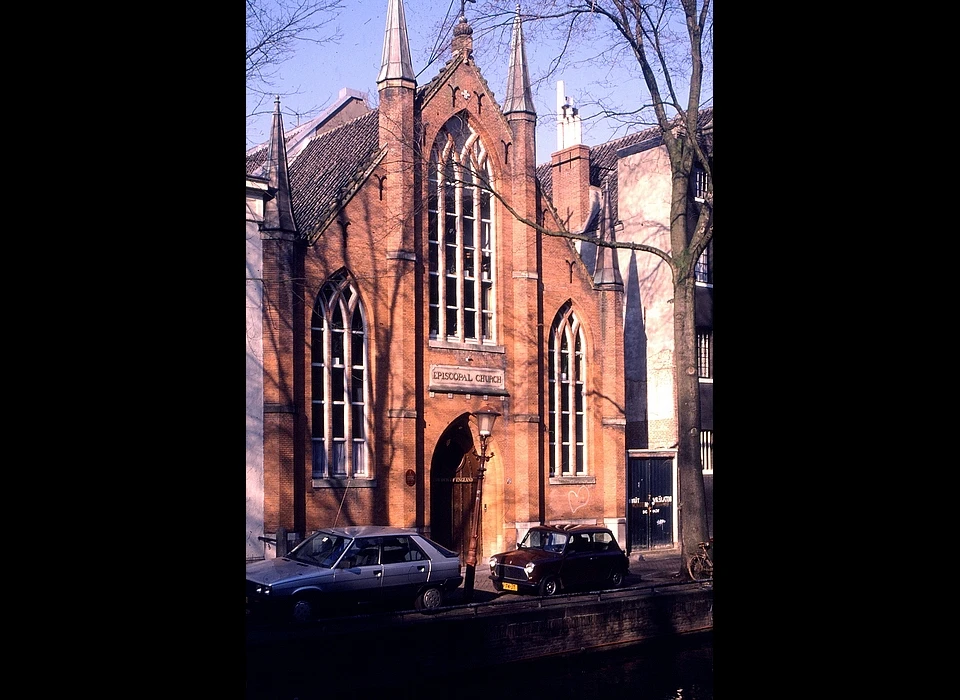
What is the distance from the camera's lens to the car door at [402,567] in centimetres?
1703

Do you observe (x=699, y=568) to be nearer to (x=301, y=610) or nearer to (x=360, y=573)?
(x=360, y=573)

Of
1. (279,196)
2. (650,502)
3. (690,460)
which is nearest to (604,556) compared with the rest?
(690,460)

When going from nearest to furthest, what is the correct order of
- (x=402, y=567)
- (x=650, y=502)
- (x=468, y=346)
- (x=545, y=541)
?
(x=402, y=567) < (x=545, y=541) < (x=468, y=346) < (x=650, y=502)

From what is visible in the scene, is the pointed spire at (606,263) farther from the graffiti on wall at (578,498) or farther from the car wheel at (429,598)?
the car wheel at (429,598)

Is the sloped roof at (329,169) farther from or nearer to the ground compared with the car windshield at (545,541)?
farther from the ground

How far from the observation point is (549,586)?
20.2m

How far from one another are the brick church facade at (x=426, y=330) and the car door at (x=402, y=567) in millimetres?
7020

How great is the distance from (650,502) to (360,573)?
53.3 feet

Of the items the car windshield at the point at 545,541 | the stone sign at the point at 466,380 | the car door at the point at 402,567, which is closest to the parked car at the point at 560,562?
the car windshield at the point at 545,541

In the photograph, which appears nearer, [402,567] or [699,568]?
[402,567]
